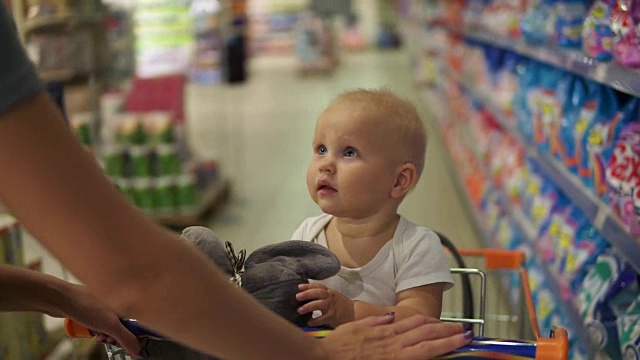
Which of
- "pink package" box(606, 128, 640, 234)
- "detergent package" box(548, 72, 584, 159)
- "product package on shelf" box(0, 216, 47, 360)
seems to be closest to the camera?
"pink package" box(606, 128, 640, 234)

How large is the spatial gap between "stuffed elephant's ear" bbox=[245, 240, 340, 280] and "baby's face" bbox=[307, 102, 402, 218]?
15 centimetres

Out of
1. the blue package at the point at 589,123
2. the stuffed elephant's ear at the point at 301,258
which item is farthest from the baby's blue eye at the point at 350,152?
the blue package at the point at 589,123

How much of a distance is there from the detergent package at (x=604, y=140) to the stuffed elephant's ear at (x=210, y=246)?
128 centimetres

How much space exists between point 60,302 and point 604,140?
1657 mm

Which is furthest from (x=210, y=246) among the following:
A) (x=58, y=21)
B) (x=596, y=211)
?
(x=58, y=21)

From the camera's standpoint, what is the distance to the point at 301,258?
1.29 metres

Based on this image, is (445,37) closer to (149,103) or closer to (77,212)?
(149,103)

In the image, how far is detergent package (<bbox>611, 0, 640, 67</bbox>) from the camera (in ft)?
6.41

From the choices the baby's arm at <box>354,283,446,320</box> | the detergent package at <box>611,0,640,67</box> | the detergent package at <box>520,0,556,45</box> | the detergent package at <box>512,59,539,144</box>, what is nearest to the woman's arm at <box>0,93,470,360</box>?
the baby's arm at <box>354,283,446,320</box>

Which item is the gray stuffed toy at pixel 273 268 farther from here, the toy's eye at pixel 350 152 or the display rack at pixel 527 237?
the display rack at pixel 527 237

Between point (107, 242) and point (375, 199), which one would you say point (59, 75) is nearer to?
point (375, 199)

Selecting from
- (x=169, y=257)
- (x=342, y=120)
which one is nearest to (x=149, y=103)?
(x=342, y=120)

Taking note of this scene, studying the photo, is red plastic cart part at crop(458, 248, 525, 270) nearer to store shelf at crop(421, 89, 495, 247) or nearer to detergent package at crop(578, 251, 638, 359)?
detergent package at crop(578, 251, 638, 359)

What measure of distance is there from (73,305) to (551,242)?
78.2 inches
